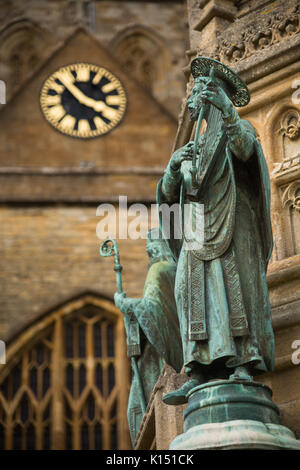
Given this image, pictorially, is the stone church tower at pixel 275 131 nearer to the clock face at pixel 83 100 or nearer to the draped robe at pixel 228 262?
the draped robe at pixel 228 262

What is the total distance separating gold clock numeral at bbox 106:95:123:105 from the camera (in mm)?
22141

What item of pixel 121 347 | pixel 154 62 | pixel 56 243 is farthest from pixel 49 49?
pixel 121 347

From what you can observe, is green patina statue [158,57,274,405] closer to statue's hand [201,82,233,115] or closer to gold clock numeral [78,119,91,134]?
statue's hand [201,82,233,115]

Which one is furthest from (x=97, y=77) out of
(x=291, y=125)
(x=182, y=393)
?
(x=182, y=393)

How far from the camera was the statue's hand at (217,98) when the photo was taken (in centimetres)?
649

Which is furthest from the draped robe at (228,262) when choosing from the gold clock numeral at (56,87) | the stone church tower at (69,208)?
the gold clock numeral at (56,87)

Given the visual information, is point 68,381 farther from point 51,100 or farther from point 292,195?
point 292,195

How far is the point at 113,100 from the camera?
2217 cm

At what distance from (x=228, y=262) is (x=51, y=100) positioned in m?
16.0

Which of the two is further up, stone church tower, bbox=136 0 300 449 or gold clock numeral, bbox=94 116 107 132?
gold clock numeral, bbox=94 116 107 132

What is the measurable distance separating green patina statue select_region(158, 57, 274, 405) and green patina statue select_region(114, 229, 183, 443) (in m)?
1.22

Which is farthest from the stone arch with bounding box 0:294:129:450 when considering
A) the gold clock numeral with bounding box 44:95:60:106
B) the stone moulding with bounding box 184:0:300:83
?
the stone moulding with bounding box 184:0:300:83

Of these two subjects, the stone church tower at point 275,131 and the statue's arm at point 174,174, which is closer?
→ the statue's arm at point 174,174

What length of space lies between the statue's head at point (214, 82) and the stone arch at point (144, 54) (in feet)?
56.5
